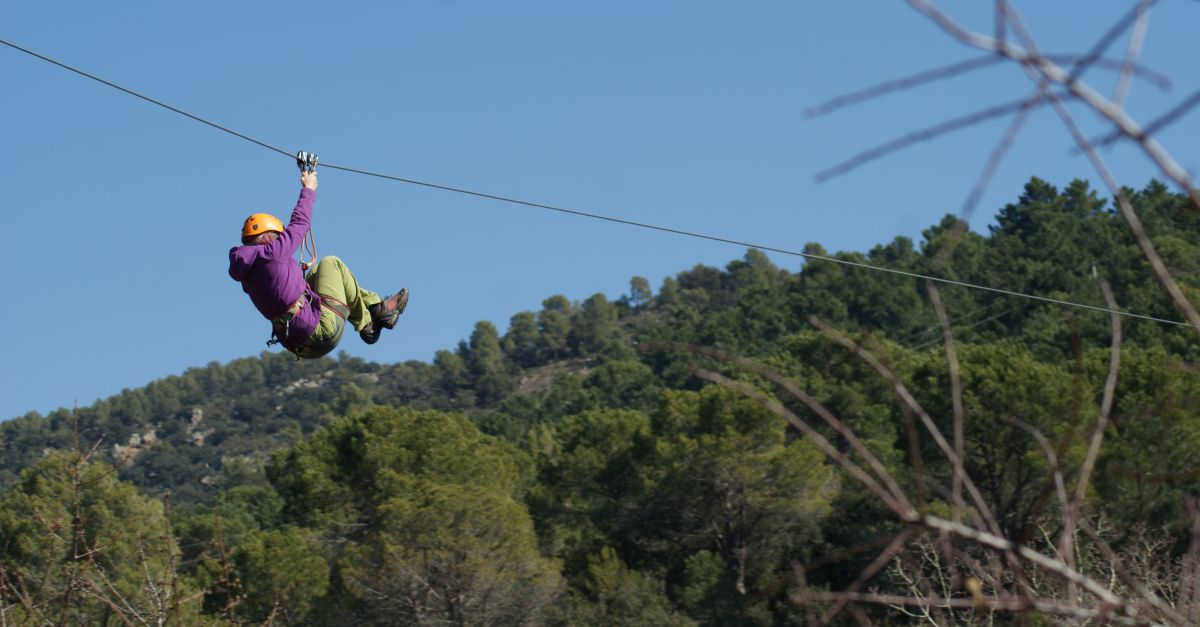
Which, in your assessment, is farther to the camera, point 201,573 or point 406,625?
point 201,573

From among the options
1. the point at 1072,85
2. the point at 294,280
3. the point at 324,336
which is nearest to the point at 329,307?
the point at 324,336

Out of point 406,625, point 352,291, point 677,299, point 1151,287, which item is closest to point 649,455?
point 406,625

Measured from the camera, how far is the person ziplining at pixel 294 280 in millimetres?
7473

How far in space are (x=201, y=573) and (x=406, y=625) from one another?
5.10 meters

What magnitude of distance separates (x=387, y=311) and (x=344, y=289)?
0.50 m

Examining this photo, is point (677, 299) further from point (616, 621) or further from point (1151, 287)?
point (616, 621)

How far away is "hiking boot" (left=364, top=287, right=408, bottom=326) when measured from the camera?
343 inches

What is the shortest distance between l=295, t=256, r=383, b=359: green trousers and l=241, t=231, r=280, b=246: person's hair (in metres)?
0.51

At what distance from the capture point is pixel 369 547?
1210 inches

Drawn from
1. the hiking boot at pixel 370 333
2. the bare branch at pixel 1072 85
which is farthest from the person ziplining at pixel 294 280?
the bare branch at pixel 1072 85

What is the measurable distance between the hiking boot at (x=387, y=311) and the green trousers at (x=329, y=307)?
121 millimetres

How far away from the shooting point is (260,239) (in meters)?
7.55

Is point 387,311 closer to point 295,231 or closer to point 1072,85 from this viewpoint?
point 295,231

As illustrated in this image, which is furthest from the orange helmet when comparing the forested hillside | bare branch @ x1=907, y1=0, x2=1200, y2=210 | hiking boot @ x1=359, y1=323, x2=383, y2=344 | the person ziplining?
the forested hillside
